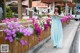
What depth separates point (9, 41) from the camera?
27.1ft

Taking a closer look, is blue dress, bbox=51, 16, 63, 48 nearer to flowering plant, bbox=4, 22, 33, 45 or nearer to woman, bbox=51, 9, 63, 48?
woman, bbox=51, 9, 63, 48

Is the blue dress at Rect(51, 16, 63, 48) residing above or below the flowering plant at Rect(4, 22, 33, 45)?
below

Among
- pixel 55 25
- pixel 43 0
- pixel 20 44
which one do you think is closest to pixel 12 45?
pixel 20 44

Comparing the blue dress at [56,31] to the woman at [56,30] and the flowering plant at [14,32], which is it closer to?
the woman at [56,30]

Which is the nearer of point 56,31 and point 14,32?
point 14,32

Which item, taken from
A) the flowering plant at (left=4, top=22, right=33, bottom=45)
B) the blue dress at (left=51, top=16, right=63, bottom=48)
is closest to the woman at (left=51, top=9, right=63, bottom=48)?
the blue dress at (left=51, top=16, right=63, bottom=48)

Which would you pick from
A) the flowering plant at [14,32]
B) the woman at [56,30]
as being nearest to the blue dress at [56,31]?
the woman at [56,30]

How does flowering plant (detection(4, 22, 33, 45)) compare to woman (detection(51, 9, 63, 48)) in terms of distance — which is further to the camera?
woman (detection(51, 9, 63, 48))

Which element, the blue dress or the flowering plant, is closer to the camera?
the flowering plant

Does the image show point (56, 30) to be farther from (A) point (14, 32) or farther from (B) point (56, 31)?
(A) point (14, 32)

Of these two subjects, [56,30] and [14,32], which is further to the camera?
[56,30]

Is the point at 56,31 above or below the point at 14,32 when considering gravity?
below

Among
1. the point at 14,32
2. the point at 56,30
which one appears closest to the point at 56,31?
the point at 56,30

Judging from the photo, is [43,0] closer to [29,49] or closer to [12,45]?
[29,49]
